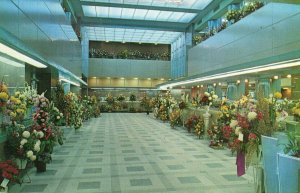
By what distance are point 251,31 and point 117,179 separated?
405 inches

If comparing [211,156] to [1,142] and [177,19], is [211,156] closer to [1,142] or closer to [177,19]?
[1,142]

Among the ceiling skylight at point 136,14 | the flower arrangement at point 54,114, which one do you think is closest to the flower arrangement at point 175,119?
the flower arrangement at point 54,114

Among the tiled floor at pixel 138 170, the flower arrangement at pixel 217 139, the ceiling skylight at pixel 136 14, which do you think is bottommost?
the tiled floor at pixel 138 170

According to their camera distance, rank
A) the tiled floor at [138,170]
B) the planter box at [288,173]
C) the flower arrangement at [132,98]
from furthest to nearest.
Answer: the flower arrangement at [132,98] → the tiled floor at [138,170] → the planter box at [288,173]

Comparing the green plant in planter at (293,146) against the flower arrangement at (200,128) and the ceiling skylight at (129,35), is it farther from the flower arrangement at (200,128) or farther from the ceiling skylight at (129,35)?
the ceiling skylight at (129,35)

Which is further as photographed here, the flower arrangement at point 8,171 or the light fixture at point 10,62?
the light fixture at point 10,62

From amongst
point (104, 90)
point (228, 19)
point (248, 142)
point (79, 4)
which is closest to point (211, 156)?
point (248, 142)

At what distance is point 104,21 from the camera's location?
79.8 feet

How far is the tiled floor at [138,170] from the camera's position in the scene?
498 cm

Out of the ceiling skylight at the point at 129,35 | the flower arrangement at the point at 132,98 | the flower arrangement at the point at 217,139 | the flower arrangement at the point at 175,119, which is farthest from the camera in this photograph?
the flower arrangement at the point at 132,98

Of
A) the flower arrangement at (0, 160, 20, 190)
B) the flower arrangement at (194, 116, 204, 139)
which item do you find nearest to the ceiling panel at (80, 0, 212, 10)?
the flower arrangement at (194, 116, 204, 139)

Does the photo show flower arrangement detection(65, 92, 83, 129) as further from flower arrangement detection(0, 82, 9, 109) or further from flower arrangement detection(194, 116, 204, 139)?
flower arrangement detection(0, 82, 9, 109)

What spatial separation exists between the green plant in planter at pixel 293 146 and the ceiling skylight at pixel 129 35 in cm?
2377

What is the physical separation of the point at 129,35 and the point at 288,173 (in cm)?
2692
